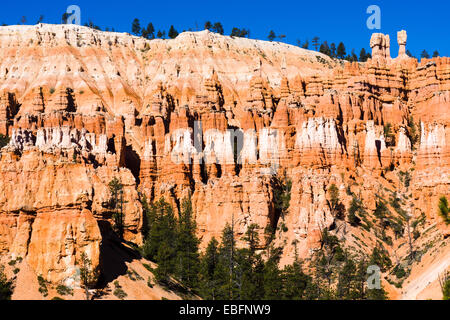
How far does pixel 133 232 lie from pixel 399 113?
137 ft

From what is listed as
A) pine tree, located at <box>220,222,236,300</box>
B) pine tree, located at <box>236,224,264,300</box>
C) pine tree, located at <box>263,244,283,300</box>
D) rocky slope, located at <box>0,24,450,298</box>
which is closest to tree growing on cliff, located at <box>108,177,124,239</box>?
rocky slope, located at <box>0,24,450,298</box>

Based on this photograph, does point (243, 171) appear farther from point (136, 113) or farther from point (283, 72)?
point (283, 72)

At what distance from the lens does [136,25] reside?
166 metres

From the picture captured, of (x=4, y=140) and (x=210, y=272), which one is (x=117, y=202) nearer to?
(x=210, y=272)

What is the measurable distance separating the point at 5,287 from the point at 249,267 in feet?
73.1

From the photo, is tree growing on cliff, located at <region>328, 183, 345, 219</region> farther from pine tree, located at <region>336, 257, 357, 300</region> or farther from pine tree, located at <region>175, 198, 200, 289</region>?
pine tree, located at <region>175, 198, 200, 289</region>

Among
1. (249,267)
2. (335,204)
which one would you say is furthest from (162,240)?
(335,204)

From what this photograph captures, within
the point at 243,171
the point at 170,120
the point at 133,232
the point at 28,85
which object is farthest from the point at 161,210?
the point at 28,85

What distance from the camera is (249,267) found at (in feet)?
204

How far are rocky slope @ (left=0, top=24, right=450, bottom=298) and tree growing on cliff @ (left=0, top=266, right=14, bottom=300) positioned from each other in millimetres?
2298

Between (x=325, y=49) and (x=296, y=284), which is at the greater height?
(x=325, y=49)

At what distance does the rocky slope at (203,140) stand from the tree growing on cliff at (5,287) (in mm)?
2298

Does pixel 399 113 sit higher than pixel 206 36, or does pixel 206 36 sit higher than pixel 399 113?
pixel 206 36

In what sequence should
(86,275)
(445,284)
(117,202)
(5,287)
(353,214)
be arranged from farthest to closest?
(117,202) < (353,214) < (86,275) < (5,287) < (445,284)
